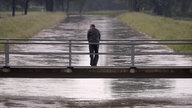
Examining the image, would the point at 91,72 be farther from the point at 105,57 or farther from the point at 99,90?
the point at 105,57

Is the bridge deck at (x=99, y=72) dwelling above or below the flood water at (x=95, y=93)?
above

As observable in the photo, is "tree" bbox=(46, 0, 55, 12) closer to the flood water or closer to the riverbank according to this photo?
the flood water

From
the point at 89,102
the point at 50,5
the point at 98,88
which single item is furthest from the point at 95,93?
the point at 50,5

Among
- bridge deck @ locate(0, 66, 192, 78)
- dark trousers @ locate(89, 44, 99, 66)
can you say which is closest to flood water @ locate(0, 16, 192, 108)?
bridge deck @ locate(0, 66, 192, 78)

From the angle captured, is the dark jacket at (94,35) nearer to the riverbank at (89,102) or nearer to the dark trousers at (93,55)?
the dark trousers at (93,55)

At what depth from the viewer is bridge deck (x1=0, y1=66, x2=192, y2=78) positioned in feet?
64.1

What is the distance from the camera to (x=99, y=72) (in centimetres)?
1958

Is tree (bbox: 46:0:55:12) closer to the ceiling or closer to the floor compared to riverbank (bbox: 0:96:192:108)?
closer to the ceiling

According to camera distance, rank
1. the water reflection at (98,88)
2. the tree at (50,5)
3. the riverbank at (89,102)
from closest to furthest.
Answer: the riverbank at (89,102) → the water reflection at (98,88) → the tree at (50,5)

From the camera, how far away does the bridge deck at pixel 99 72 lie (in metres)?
19.5

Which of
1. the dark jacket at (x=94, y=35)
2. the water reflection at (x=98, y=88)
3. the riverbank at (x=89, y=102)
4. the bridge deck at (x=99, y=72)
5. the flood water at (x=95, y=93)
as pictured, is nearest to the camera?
the riverbank at (x=89, y=102)

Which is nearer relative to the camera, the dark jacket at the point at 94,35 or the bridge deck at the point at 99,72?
the bridge deck at the point at 99,72

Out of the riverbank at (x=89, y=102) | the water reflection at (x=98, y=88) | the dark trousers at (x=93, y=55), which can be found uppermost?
the dark trousers at (x=93, y=55)

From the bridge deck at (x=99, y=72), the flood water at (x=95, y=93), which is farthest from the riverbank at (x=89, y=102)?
the bridge deck at (x=99, y=72)
